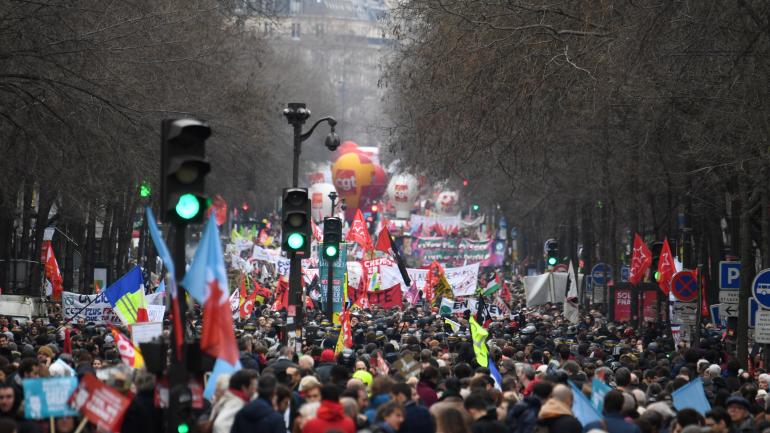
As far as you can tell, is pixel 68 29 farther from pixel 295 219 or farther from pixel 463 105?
pixel 463 105

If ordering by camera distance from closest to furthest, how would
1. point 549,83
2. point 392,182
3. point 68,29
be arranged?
point 68,29
point 549,83
point 392,182

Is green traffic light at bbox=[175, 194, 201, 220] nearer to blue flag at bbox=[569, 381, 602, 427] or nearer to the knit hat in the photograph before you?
blue flag at bbox=[569, 381, 602, 427]

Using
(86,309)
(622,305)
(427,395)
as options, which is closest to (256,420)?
(427,395)

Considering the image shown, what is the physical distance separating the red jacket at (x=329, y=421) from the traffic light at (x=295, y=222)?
349 inches

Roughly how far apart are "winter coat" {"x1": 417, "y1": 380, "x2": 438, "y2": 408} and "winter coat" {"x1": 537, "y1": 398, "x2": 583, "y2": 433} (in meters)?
2.98


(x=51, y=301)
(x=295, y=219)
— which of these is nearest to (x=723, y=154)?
(x=295, y=219)

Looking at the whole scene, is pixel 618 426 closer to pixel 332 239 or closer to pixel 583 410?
pixel 583 410

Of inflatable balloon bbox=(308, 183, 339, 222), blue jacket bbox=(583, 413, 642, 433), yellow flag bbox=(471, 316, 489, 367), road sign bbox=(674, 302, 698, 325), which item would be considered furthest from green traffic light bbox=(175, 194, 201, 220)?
inflatable balloon bbox=(308, 183, 339, 222)

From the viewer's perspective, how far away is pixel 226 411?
37.4ft

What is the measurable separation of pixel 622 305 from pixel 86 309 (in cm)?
1637

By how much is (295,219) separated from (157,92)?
12.5 m

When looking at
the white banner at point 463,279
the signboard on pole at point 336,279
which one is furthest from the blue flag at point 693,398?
the white banner at point 463,279

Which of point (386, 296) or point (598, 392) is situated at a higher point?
point (386, 296)

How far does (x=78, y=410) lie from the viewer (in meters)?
11.0
